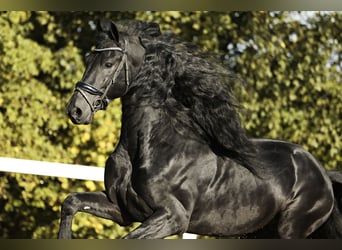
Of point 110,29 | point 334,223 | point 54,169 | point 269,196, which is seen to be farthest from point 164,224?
point 54,169

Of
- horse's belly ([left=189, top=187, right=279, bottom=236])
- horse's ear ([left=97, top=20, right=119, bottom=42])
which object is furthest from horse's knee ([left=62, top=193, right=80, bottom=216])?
horse's ear ([left=97, top=20, right=119, bottom=42])

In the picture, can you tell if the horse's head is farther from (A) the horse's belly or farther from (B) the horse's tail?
(B) the horse's tail

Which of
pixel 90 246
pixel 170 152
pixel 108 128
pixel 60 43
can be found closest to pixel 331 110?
pixel 108 128

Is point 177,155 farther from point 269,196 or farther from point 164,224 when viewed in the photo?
point 269,196

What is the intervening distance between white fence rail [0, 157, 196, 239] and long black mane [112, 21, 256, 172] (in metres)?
2.35

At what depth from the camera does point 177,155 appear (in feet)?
13.3

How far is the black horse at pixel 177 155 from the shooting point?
3.95m

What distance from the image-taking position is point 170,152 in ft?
13.3

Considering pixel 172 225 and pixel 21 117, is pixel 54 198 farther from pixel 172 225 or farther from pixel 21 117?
pixel 172 225

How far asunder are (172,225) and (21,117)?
4.01 metres

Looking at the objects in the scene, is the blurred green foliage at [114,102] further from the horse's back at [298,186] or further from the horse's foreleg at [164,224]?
the horse's foreleg at [164,224]

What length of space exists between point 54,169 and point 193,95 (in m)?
2.54

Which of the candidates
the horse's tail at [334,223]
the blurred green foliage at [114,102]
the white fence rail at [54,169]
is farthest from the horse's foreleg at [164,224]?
the blurred green foliage at [114,102]

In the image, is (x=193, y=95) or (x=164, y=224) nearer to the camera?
(x=164, y=224)
